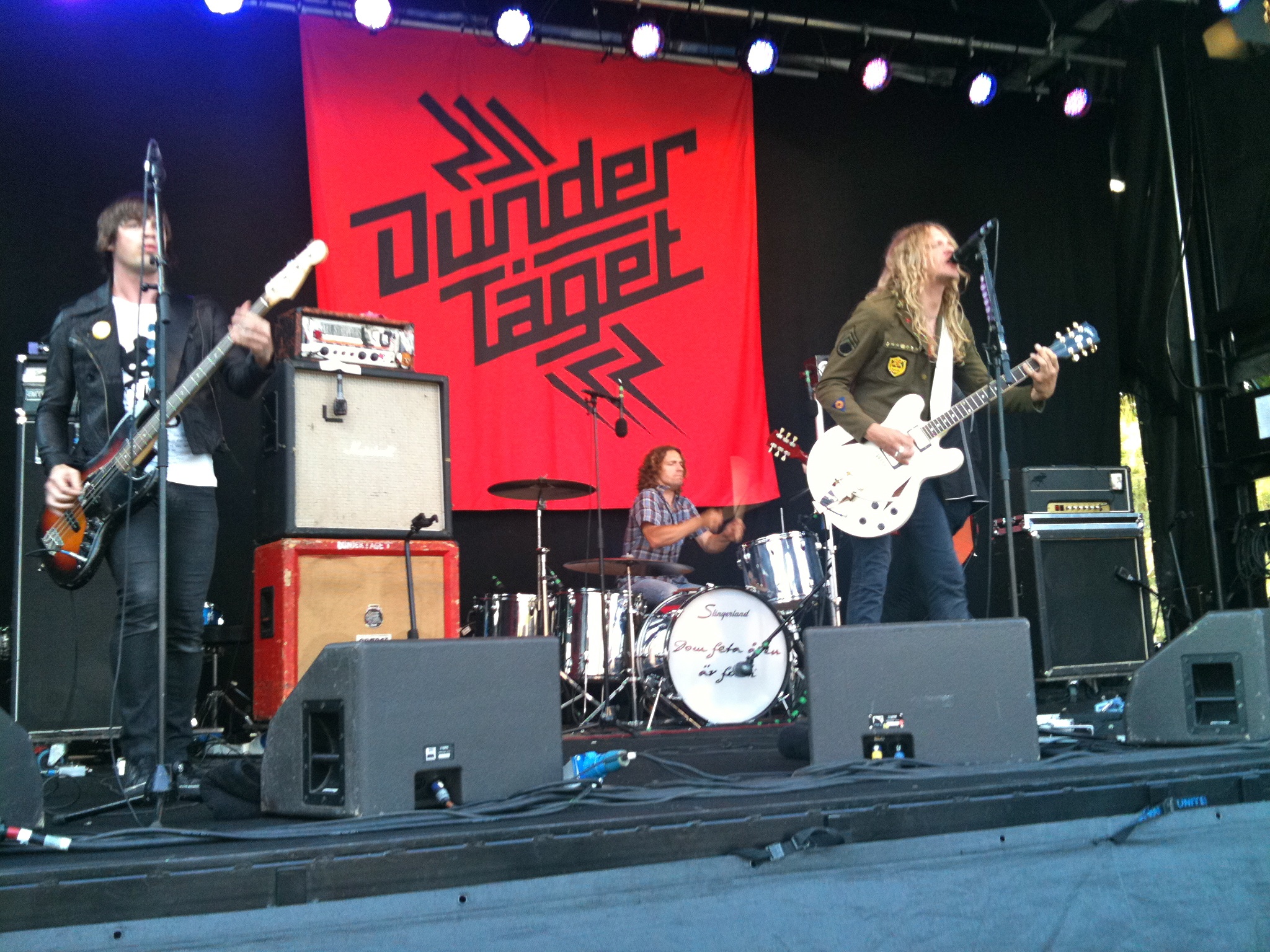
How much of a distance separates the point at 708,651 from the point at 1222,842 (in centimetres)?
303

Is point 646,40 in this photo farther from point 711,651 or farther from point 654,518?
point 711,651

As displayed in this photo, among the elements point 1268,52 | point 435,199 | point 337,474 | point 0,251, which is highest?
point 1268,52

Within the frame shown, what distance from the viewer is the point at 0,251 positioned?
5445 millimetres

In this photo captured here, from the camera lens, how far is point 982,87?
22.2ft

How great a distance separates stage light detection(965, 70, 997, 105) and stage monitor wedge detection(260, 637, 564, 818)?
5.64 m

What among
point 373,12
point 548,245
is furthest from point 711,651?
point 373,12

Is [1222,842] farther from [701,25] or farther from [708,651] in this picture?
[701,25]

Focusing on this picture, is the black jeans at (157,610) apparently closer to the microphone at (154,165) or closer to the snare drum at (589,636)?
the microphone at (154,165)

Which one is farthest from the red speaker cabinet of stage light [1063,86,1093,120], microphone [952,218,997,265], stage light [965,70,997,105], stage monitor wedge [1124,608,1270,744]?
stage light [1063,86,1093,120]

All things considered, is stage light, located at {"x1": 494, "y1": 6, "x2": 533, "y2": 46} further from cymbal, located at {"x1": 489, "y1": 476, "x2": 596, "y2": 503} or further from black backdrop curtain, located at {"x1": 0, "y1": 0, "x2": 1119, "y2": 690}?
cymbal, located at {"x1": 489, "y1": 476, "x2": 596, "y2": 503}

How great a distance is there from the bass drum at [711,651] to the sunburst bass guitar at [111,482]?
8.80 feet

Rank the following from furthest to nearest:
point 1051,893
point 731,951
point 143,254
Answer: point 143,254, point 1051,893, point 731,951

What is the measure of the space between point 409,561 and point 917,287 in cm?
200

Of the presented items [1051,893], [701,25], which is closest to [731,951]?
[1051,893]
